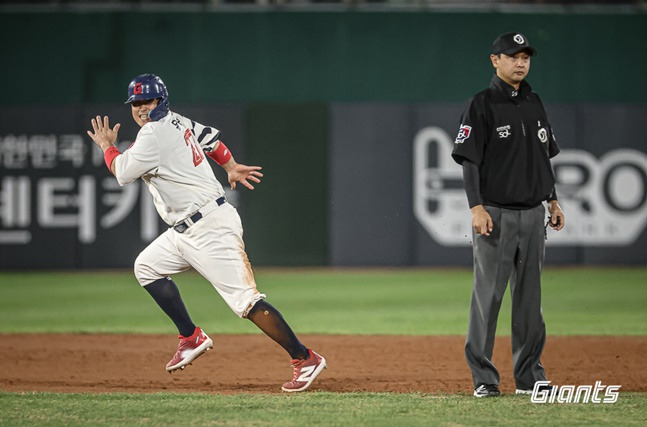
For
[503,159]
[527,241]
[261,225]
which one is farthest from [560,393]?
[261,225]

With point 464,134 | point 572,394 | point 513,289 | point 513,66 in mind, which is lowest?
point 572,394

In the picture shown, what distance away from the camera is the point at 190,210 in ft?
20.0

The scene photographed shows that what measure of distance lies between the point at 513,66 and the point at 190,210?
2126mm

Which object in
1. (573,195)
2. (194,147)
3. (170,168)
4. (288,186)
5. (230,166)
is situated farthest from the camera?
(288,186)

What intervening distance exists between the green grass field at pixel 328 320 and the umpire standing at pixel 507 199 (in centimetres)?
35

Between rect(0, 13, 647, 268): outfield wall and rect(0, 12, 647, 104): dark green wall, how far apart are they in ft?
0.08

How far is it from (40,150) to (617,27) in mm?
9552

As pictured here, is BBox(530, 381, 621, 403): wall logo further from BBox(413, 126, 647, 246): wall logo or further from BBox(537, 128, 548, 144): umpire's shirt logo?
BBox(413, 126, 647, 246): wall logo

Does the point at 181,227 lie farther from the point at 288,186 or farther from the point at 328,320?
the point at 288,186

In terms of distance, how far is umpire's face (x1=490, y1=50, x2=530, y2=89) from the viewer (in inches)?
225

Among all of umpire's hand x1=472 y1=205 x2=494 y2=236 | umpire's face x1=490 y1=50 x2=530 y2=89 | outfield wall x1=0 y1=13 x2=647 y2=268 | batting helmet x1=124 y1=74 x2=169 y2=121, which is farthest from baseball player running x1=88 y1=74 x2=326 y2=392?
outfield wall x1=0 y1=13 x2=647 y2=268

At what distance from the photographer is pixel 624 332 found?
9234 millimetres

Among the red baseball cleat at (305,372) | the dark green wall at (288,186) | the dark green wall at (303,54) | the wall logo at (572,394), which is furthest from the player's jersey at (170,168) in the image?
the dark green wall at (303,54)

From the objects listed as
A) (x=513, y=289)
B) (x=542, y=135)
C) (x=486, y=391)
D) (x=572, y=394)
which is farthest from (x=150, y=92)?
(x=572, y=394)
